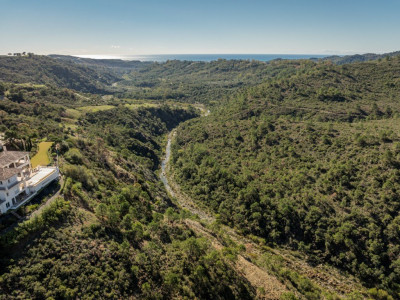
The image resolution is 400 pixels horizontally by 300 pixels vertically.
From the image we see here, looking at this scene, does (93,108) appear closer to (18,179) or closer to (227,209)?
(227,209)

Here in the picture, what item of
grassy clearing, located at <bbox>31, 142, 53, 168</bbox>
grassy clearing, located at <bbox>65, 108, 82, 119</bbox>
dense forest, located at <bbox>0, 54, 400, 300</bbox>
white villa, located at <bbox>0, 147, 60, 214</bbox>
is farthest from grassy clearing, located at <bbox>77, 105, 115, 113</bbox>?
white villa, located at <bbox>0, 147, 60, 214</bbox>

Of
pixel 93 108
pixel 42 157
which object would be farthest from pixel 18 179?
pixel 93 108

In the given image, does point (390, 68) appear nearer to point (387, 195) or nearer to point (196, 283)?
point (387, 195)

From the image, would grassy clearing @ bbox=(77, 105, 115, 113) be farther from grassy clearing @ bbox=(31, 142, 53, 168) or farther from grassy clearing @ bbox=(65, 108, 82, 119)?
grassy clearing @ bbox=(31, 142, 53, 168)

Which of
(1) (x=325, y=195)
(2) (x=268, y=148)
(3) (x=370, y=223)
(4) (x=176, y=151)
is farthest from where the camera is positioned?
(4) (x=176, y=151)

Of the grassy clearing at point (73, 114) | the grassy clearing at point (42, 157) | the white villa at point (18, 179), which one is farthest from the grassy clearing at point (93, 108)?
the white villa at point (18, 179)

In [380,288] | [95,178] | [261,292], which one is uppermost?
[95,178]

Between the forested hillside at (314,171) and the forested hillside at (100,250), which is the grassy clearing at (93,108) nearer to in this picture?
the forested hillside at (314,171)

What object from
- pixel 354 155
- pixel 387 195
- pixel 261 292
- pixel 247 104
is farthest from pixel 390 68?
pixel 261 292
